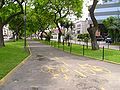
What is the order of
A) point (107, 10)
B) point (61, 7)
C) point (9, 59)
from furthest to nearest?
point (107, 10)
point (61, 7)
point (9, 59)

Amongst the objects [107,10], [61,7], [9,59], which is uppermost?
[107,10]

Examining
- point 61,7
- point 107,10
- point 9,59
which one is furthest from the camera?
point 107,10

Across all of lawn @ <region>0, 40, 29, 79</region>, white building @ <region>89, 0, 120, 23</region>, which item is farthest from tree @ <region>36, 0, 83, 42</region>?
white building @ <region>89, 0, 120, 23</region>

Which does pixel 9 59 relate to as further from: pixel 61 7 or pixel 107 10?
pixel 107 10

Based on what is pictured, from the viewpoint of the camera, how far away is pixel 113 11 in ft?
395

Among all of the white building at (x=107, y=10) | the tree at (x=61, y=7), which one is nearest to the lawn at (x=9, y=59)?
the tree at (x=61, y=7)

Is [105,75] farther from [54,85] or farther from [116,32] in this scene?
[116,32]

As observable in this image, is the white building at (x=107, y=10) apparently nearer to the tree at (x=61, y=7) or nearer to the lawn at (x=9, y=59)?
the tree at (x=61, y=7)

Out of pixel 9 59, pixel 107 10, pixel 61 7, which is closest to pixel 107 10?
pixel 107 10

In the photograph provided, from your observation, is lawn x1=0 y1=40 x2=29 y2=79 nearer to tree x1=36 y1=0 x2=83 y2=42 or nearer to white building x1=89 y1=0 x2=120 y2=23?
tree x1=36 y1=0 x2=83 y2=42

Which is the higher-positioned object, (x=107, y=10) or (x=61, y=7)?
(x=107, y=10)

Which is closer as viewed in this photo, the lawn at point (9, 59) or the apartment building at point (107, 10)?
the lawn at point (9, 59)

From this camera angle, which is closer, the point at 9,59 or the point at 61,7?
the point at 9,59

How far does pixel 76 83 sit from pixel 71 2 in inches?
1885
